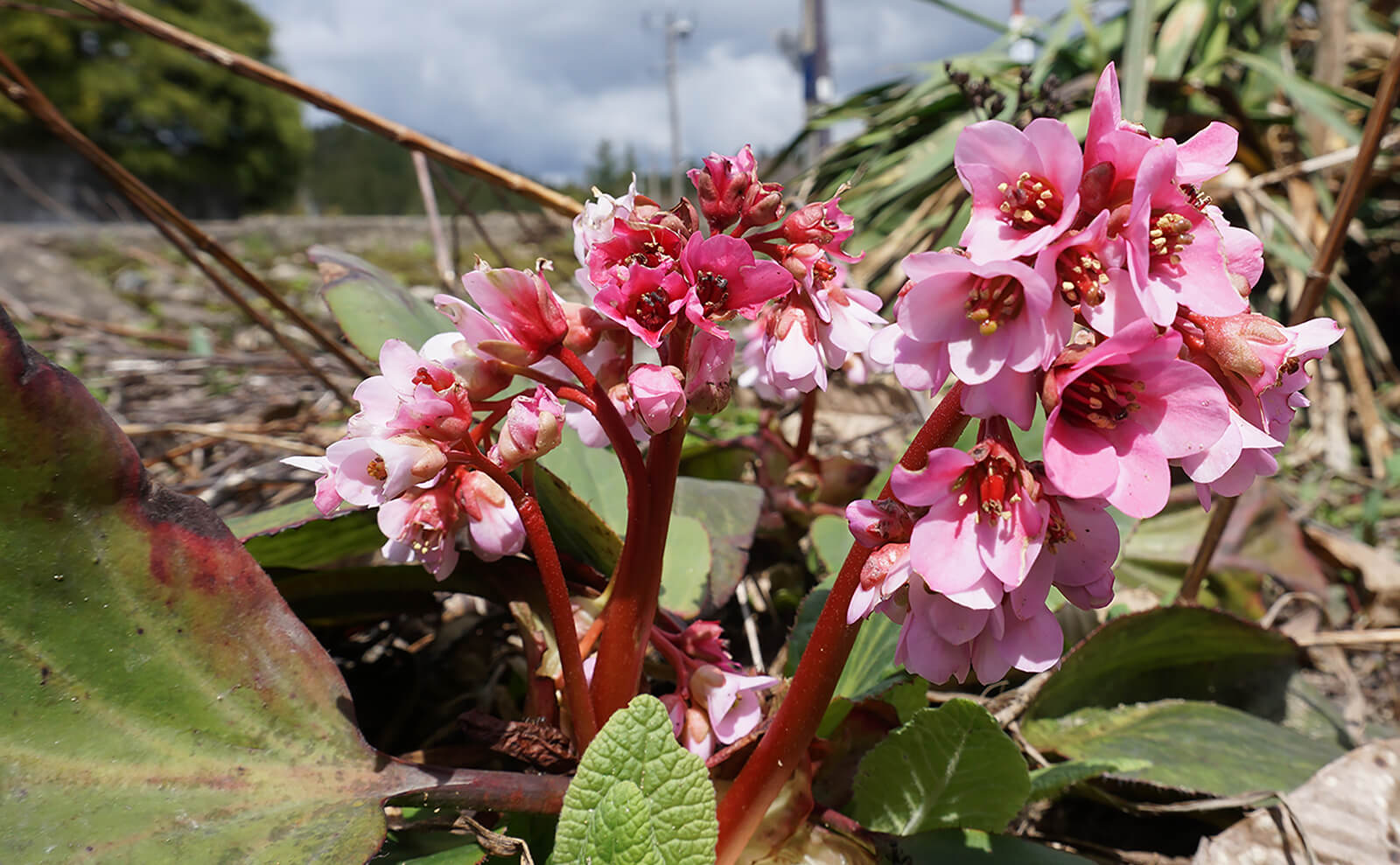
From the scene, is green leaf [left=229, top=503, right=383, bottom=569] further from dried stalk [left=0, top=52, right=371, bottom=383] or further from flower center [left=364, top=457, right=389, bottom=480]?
dried stalk [left=0, top=52, right=371, bottom=383]

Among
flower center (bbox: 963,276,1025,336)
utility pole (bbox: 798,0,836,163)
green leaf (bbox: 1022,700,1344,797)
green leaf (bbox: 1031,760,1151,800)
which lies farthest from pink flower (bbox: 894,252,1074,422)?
utility pole (bbox: 798,0,836,163)

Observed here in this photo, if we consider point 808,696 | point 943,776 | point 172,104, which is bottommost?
point 943,776

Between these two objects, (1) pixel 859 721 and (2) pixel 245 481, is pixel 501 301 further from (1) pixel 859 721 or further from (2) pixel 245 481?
(2) pixel 245 481

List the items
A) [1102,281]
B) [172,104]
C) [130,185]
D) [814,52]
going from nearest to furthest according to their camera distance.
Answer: [1102,281], [130,185], [814,52], [172,104]

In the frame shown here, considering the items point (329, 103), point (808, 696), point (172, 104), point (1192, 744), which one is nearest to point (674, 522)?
point (808, 696)

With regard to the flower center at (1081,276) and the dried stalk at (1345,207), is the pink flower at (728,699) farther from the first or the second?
the dried stalk at (1345,207)

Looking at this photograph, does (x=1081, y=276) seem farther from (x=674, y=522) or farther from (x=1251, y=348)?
(x=674, y=522)

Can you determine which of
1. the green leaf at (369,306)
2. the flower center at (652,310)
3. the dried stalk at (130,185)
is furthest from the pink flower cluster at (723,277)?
the dried stalk at (130,185)

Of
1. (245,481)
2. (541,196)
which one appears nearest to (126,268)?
(245,481)
